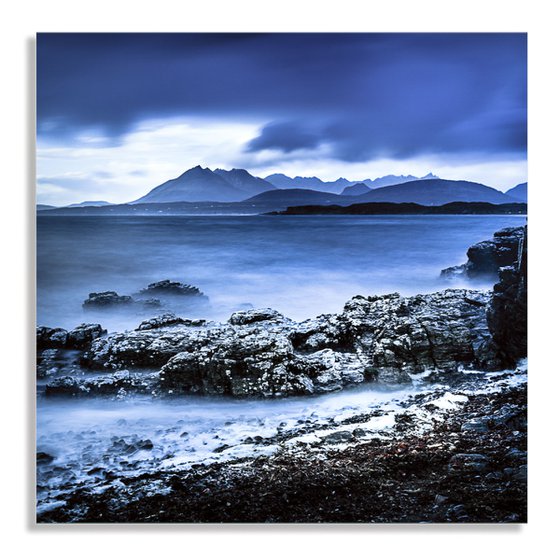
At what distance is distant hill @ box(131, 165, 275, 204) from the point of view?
265 cm

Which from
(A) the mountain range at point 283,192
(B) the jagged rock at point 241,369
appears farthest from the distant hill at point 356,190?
(B) the jagged rock at point 241,369

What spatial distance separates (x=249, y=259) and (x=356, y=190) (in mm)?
619

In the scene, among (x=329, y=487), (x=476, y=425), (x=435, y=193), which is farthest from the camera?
(x=435, y=193)

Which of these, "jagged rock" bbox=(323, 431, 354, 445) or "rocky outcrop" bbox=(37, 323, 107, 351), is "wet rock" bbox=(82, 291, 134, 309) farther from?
"jagged rock" bbox=(323, 431, 354, 445)

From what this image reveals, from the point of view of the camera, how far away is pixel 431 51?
254 cm

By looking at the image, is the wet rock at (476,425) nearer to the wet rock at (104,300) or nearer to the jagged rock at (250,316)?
the jagged rock at (250,316)

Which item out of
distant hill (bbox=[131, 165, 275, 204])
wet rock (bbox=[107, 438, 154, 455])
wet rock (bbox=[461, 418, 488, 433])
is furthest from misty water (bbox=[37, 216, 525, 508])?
wet rock (bbox=[461, 418, 488, 433])

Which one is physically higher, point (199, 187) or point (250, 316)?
point (199, 187)

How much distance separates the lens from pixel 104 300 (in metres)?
2.55

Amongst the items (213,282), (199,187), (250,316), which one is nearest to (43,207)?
(199,187)

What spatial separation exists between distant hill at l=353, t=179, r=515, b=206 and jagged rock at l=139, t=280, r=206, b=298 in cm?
90

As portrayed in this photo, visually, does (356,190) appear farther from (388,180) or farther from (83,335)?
(83,335)

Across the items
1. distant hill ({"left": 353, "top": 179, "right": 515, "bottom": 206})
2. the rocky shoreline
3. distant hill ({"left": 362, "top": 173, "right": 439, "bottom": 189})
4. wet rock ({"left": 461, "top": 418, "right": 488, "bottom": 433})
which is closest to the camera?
the rocky shoreline
